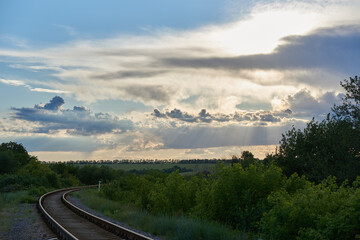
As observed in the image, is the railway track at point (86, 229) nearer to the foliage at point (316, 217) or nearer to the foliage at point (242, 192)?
the foliage at point (316, 217)

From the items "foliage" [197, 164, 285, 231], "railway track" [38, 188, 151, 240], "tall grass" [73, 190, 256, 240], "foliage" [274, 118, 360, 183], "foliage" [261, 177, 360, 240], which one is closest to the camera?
"foliage" [261, 177, 360, 240]

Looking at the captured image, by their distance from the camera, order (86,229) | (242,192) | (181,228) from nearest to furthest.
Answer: (181,228), (86,229), (242,192)

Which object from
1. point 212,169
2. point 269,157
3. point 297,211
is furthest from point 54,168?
point 297,211

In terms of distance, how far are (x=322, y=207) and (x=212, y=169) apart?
7.66m

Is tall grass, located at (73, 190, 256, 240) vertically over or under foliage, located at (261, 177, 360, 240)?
under

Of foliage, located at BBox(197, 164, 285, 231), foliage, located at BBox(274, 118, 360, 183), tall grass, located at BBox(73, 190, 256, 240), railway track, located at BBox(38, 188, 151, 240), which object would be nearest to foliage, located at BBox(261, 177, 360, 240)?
tall grass, located at BBox(73, 190, 256, 240)

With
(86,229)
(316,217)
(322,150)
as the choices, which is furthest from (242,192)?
(322,150)

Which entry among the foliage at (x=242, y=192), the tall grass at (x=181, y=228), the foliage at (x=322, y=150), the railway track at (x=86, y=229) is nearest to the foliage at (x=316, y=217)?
the tall grass at (x=181, y=228)

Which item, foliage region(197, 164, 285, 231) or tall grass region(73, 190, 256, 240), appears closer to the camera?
tall grass region(73, 190, 256, 240)

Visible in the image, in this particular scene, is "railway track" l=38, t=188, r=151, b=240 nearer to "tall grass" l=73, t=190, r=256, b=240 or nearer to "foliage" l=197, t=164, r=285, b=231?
"tall grass" l=73, t=190, r=256, b=240

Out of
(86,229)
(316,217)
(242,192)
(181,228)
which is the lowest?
(86,229)

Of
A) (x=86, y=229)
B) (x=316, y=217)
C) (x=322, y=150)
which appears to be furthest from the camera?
(x=322, y=150)

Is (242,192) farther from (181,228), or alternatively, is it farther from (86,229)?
(86,229)

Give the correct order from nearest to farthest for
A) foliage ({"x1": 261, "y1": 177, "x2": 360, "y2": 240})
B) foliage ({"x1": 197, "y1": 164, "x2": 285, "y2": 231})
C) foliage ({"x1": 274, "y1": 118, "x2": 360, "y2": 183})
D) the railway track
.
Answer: foliage ({"x1": 261, "y1": 177, "x2": 360, "y2": 240}) < the railway track < foliage ({"x1": 197, "y1": 164, "x2": 285, "y2": 231}) < foliage ({"x1": 274, "y1": 118, "x2": 360, "y2": 183})
